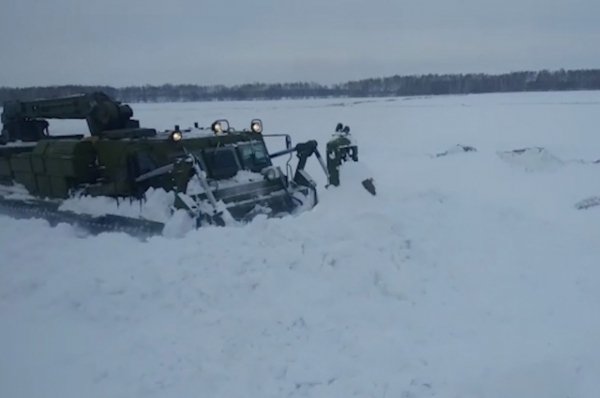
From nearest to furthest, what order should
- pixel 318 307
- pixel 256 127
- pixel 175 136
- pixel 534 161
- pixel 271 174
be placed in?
pixel 318 307 < pixel 175 136 < pixel 271 174 < pixel 256 127 < pixel 534 161

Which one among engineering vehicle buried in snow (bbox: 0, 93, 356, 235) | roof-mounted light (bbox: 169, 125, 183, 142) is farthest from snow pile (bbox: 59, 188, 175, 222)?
roof-mounted light (bbox: 169, 125, 183, 142)

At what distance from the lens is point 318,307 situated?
6297 millimetres

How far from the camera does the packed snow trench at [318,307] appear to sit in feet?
16.6

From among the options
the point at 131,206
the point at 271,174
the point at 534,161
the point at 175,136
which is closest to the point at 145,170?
the point at 131,206

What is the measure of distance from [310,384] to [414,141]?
28.1 m

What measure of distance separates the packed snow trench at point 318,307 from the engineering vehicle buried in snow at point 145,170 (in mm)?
1302

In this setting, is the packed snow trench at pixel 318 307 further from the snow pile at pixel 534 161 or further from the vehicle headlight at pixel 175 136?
the snow pile at pixel 534 161

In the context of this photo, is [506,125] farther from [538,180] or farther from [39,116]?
[39,116]

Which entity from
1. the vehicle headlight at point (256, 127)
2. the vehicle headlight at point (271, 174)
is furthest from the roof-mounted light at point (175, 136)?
the vehicle headlight at point (256, 127)

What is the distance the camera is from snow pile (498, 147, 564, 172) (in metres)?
19.9

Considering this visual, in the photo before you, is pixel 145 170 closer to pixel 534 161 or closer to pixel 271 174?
pixel 271 174

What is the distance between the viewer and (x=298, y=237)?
7.74m

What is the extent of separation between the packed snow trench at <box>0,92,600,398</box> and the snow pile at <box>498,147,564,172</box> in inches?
396

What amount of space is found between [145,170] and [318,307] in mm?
5316
